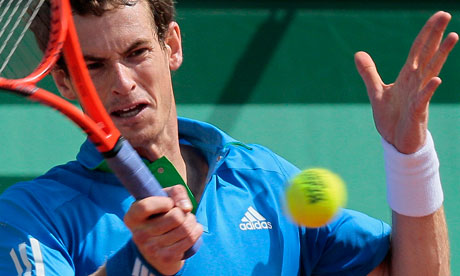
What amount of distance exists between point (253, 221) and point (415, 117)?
0.47 meters

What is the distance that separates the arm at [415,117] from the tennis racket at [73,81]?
586mm

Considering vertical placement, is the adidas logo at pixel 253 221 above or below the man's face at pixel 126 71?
below

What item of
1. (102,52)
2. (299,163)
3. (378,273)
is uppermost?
(102,52)

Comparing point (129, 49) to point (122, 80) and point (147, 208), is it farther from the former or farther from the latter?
point (147, 208)

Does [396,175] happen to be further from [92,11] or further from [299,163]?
[299,163]

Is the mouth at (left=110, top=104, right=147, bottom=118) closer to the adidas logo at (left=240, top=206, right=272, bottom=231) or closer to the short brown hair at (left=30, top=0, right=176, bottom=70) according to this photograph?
the short brown hair at (left=30, top=0, right=176, bottom=70)

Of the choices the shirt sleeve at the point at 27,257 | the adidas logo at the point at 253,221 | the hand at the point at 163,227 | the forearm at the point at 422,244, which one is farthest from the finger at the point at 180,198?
the forearm at the point at 422,244

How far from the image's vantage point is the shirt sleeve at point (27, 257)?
6.08 ft

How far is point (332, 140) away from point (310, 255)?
1.09 m

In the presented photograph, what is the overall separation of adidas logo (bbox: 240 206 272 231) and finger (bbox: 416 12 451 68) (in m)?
0.53

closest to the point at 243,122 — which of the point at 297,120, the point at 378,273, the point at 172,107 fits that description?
the point at 297,120

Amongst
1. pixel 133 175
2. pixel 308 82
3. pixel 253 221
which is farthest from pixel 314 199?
pixel 308 82

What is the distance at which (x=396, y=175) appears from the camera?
209 cm

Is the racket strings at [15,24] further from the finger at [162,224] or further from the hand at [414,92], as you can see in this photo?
the hand at [414,92]
